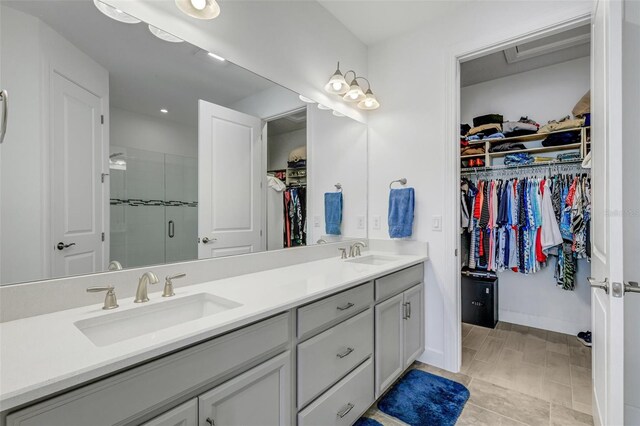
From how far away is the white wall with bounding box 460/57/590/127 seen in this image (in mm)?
2908

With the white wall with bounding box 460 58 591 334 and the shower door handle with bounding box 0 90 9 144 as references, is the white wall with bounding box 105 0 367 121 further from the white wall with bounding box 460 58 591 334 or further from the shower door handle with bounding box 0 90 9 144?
the white wall with bounding box 460 58 591 334

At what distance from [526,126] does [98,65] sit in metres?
3.44

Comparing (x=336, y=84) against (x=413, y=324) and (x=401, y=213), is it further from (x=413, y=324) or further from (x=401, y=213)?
(x=413, y=324)

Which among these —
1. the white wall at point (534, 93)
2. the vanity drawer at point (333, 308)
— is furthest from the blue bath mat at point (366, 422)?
the white wall at point (534, 93)

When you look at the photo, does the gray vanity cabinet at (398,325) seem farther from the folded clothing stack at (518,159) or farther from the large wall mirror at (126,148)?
the folded clothing stack at (518,159)

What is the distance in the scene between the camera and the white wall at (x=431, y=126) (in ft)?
7.04

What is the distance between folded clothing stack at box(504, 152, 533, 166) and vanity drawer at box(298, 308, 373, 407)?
243 centimetres

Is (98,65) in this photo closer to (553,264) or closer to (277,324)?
(277,324)

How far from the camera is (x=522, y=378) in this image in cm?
212

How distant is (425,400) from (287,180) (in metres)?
1.65

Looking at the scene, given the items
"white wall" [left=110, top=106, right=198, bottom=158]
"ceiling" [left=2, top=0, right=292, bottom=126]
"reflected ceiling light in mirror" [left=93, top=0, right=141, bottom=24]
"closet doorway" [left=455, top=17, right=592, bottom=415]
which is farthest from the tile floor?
"reflected ceiling light in mirror" [left=93, top=0, right=141, bottom=24]


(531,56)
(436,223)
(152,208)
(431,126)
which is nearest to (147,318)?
(152,208)

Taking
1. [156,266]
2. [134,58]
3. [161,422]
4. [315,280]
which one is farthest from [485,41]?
[161,422]

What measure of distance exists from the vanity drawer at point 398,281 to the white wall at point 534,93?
7.26 ft
